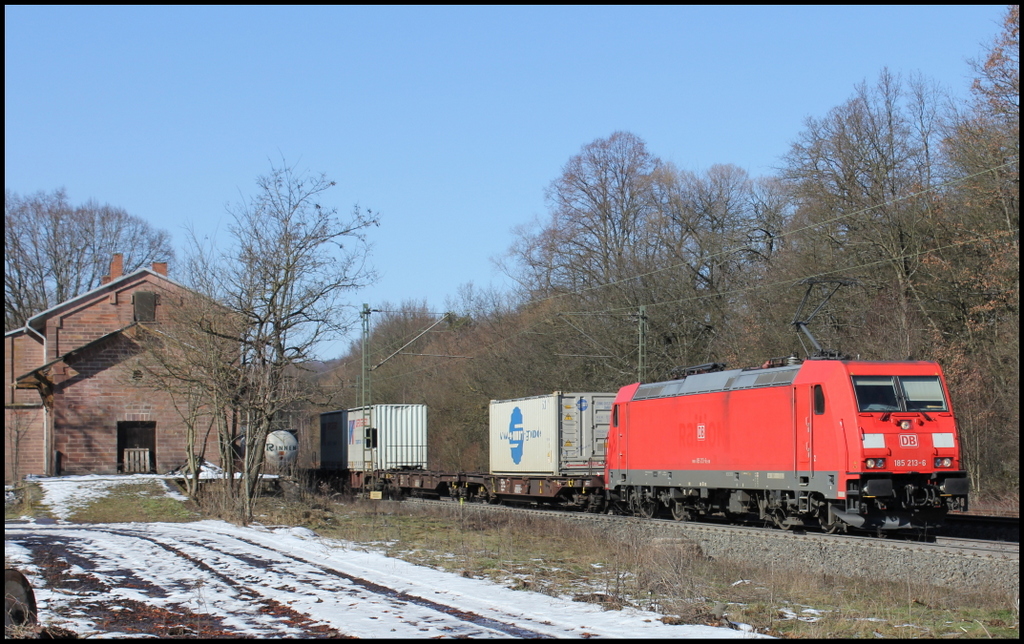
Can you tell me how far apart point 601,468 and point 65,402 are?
2113 cm

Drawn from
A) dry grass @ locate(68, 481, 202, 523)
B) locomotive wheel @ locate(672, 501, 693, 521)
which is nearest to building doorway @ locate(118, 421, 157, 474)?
dry grass @ locate(68, 481, 202, 523)

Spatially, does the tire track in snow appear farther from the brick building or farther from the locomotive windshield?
the brick building

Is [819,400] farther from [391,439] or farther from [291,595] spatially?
[391,439]

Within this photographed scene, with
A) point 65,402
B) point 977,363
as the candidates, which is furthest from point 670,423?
point 65,402

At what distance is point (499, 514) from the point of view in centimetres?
2427

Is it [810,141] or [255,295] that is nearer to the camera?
[255,295]

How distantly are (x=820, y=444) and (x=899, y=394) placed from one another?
5.24ft

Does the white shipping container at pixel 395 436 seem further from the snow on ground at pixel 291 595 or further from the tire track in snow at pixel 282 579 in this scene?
the snow on ground at pixel 291 595

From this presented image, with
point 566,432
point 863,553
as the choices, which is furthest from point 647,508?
point 863,553

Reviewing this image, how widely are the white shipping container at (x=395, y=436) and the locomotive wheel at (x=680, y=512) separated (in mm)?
14816

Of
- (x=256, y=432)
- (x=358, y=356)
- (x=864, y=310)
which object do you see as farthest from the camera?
(x=358, y=356)

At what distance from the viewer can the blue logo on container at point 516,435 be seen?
28031 mm

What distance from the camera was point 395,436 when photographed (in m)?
35.3

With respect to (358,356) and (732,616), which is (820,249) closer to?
(732,616)
